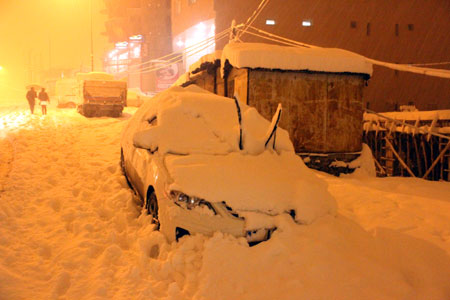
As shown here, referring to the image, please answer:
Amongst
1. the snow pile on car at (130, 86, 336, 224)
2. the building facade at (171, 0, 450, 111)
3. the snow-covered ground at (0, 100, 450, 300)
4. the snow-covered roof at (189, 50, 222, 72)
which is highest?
the building facade at (171, 0, 450, 111)

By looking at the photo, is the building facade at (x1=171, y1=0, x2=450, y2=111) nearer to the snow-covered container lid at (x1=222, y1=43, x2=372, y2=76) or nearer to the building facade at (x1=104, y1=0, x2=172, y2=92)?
the building facade at (x1=104, y1=0, x2=172, y2=92)

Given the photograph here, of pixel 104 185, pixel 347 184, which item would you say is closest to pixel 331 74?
pixel 347 184

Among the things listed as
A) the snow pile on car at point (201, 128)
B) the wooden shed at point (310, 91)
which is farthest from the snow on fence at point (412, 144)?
the snow pile on car at point (201, 128)

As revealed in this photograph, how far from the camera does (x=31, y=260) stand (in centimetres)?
421

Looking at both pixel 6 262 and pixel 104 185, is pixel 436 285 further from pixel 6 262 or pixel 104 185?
pixel 104 185

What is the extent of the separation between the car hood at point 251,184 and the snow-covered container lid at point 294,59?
4.75 m

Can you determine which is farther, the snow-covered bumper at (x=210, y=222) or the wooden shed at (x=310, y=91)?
the wooden shed at (x=310, y=91)

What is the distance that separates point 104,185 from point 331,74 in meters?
6.58

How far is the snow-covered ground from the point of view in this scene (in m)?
3.71

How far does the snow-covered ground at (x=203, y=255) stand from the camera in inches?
146

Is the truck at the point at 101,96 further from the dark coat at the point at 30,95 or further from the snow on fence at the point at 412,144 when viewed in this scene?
the snow on fence at the point at 412,144

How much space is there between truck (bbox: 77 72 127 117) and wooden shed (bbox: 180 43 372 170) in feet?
39.3

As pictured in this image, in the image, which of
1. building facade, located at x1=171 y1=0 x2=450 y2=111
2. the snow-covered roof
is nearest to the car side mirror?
the snow-covered roof

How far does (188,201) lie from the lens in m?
4.31
